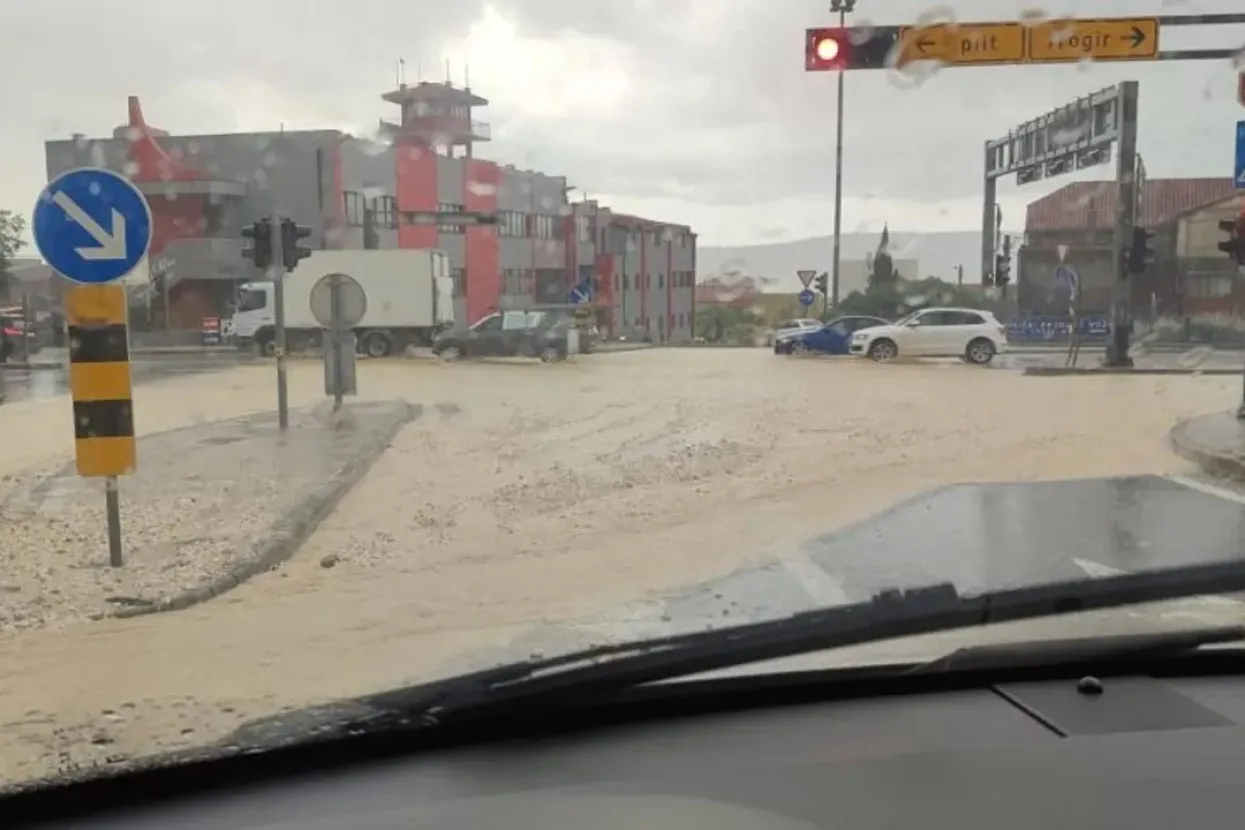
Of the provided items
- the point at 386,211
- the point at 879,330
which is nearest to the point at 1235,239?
the point at 879,330

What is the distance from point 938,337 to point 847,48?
23.7 feet

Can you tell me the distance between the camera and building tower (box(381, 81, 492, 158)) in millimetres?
4441

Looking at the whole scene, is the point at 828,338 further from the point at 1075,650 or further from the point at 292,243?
the point at 1075,650

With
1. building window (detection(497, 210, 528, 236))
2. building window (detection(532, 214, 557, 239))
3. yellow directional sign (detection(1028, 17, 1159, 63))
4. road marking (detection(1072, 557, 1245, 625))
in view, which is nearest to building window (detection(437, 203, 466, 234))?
building window (detection(497, 210, 528, 236))

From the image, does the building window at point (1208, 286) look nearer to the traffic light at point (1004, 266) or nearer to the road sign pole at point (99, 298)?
the traffic light at point (1004, 266)

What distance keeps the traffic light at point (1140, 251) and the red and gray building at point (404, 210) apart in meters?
3.10

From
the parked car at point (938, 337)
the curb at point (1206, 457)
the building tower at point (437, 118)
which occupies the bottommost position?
the curb at point (1206, 457)

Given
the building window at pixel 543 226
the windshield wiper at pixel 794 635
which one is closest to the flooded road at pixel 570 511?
the windshield wiper at pixel 794 635

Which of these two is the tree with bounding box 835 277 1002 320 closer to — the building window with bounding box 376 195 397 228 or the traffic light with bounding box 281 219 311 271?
Answer: the building window with bounding box 376 195 397 228

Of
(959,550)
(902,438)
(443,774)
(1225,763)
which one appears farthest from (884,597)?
(902,438)

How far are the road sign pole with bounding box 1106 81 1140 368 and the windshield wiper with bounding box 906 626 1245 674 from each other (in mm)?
3954

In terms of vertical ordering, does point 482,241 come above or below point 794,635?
above

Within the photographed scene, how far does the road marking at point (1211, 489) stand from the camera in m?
6.93

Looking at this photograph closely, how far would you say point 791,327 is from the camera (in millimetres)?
9922
